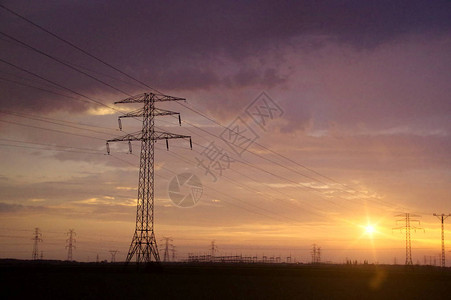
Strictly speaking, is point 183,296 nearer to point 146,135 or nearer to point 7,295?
point 7,295

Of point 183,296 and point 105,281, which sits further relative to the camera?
point 105,281

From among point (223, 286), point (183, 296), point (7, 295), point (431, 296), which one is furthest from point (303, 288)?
point (7, 295)

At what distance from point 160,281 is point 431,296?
27236 millimetres

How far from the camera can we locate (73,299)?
3831 centimetres

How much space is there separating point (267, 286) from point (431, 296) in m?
16.0

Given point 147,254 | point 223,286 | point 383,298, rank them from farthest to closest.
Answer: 1. point 147,254
2. point 223,286
3. point 383,298

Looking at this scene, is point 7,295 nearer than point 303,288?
Yes

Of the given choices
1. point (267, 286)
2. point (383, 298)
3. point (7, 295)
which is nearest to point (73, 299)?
point (7, 295)

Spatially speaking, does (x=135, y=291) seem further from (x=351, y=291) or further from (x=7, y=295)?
(x=351, y=291)

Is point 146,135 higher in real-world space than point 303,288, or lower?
higher

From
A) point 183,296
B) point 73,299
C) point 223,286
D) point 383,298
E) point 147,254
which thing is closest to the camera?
point 73,299

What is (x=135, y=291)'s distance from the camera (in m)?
44.4

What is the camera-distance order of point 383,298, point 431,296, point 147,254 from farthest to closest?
1. point 147,254
2. point 431,296
3. point 383,298

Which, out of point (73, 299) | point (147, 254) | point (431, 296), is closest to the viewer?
point (73, 299)
